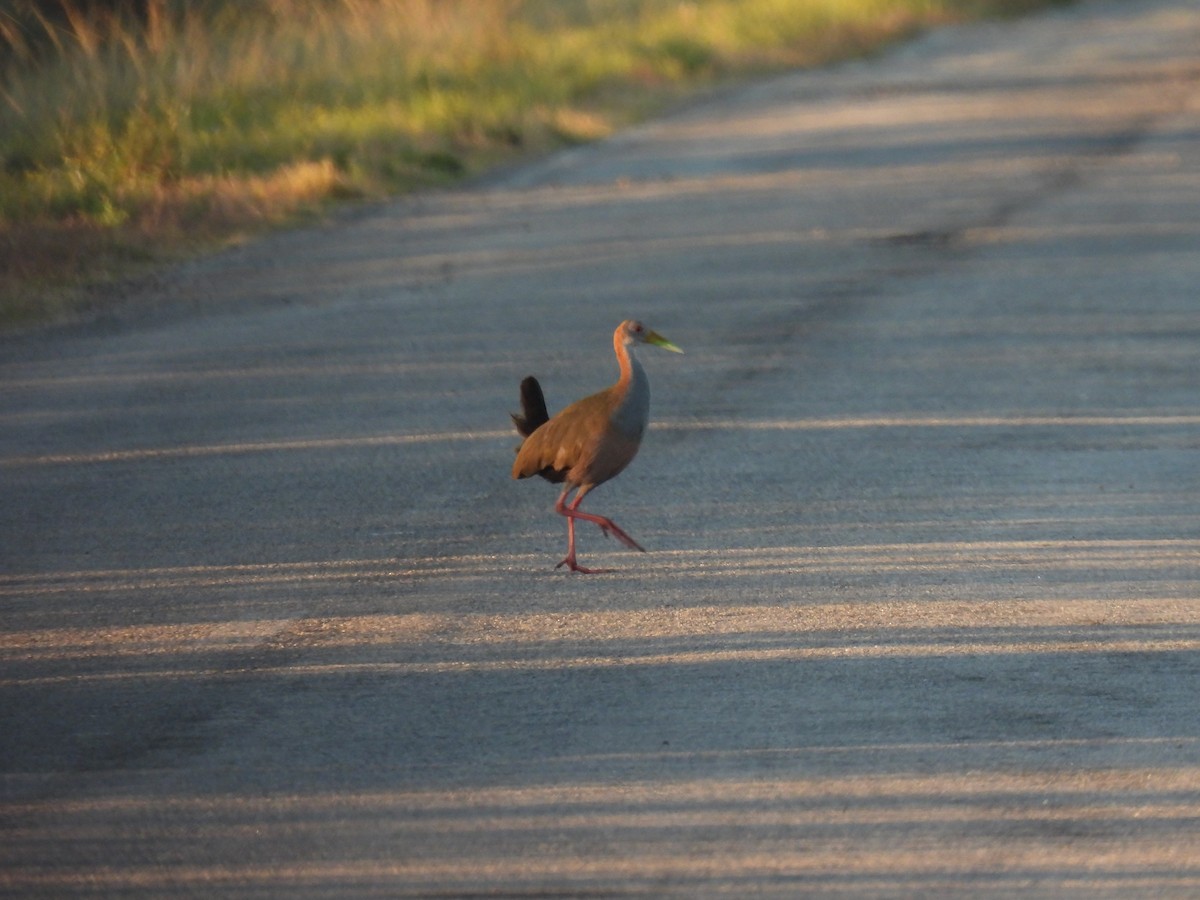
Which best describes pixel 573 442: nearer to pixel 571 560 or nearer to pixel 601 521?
pixel 601 521

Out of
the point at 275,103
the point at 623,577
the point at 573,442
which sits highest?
the point at 275,103

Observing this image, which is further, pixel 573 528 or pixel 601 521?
pixel 573 528

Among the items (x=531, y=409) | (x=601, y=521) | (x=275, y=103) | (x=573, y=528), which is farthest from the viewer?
(x=275, y=103)

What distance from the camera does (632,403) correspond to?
18.8 ft

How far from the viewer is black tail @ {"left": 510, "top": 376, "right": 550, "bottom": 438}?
20.0 feet

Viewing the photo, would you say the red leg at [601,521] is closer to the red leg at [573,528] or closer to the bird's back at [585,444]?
the red leg at [573,528]

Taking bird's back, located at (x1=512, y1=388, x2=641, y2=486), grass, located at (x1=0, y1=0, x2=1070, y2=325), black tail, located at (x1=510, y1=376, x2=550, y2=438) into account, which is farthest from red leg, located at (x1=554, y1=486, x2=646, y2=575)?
grass, located at (x1=0, y1=0, x2=1070, y2=325)

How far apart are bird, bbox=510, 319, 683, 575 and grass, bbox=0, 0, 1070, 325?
16.1 ft

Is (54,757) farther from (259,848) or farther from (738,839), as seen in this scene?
(738,839)

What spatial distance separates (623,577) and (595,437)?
0.56m

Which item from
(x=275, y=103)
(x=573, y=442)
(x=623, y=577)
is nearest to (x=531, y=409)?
(x=573, y=442)

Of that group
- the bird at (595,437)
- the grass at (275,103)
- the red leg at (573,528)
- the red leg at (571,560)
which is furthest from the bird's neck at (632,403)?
the grass at (275,103)

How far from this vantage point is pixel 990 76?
21125 mm

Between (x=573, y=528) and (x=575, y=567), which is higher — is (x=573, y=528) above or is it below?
above
